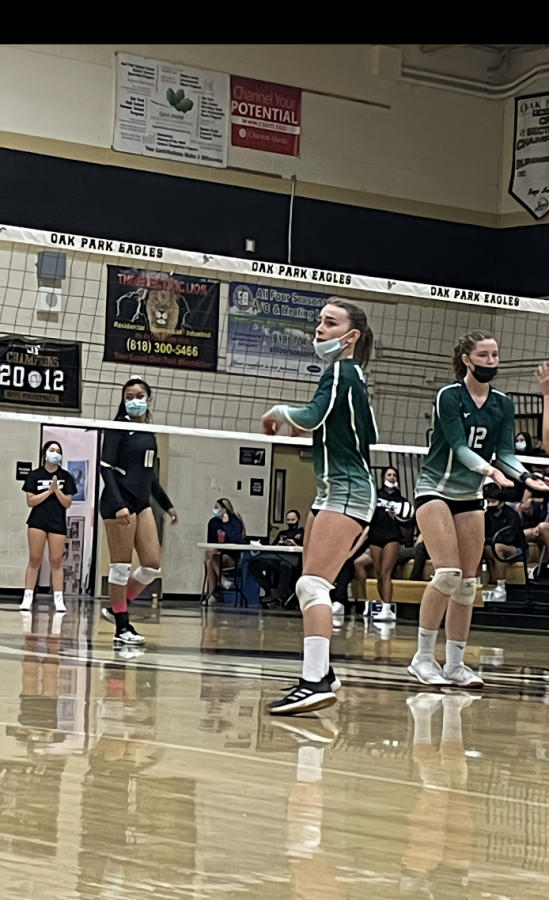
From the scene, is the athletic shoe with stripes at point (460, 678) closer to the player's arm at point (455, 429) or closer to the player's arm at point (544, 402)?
the player's arm at point (455, 429)

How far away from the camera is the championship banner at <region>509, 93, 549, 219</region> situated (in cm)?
1900

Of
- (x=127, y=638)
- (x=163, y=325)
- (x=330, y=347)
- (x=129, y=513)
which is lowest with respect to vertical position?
(x=127, y=638)

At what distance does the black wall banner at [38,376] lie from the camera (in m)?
17.1

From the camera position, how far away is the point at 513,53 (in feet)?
63.4

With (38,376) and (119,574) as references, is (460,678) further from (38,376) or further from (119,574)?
(38,376)

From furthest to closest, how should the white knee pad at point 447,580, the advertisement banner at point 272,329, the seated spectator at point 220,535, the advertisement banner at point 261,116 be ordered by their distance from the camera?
the advertisement banner at point 261,116
the advertisement banner at point 272,329
the seated spectator at point 220,535
the white knee pad at point 447,580

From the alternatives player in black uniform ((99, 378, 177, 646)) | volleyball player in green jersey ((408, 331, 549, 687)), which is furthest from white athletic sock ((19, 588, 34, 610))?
volleyball player in green jersey ((408, 331, 549, 687))

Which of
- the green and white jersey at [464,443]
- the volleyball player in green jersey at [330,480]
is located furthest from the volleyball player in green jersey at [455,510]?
the volleyball player in green jersey at [330,480]

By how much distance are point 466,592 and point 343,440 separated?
1410 mm

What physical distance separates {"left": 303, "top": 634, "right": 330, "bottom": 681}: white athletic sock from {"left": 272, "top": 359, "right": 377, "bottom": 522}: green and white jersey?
1.87 feet

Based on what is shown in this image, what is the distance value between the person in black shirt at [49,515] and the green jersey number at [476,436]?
7114 mm

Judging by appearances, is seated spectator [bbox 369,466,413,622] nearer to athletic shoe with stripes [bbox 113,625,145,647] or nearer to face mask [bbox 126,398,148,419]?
face mask [bbox 126,398,148,419]

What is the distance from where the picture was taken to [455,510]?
20.9 ft

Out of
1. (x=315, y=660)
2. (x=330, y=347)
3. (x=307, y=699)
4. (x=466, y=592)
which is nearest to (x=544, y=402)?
(x=466, y=592)
